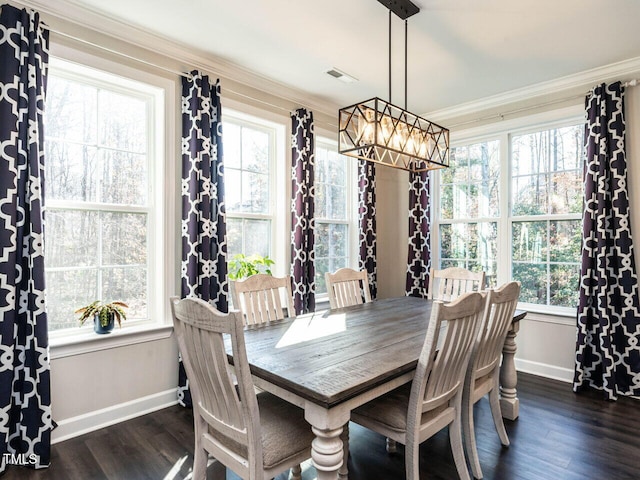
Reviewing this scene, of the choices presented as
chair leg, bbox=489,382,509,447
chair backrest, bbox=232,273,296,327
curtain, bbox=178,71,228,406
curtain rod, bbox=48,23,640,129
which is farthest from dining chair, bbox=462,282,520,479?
curtain rod, bbox=48,23,640,129

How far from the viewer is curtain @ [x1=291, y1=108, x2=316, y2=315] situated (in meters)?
3.66

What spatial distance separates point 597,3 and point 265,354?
9.20 ft

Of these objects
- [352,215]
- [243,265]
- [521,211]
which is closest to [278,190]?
[243,265]

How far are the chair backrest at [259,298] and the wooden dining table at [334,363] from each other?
174mm

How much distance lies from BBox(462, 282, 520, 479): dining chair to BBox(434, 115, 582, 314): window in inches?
73.6

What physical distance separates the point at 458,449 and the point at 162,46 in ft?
10.4

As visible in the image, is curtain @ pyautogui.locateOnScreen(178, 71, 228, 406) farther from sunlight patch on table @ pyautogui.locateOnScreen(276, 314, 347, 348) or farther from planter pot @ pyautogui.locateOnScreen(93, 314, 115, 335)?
sunlight patch on table @ pyautogui.locateOnScreen(276, 314, 347, 348)

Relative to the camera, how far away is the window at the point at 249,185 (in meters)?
3.43

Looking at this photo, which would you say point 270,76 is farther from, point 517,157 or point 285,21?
point 517,157

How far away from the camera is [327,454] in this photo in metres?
A: 1.39

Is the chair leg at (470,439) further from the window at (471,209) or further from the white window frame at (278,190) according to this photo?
the window at (471,209)

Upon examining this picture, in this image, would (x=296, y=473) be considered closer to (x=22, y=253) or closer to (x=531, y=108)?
(x=22, y=253)

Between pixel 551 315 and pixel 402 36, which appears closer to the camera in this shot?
pixel 402 36

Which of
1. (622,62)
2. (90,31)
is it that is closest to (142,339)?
(90,31)
